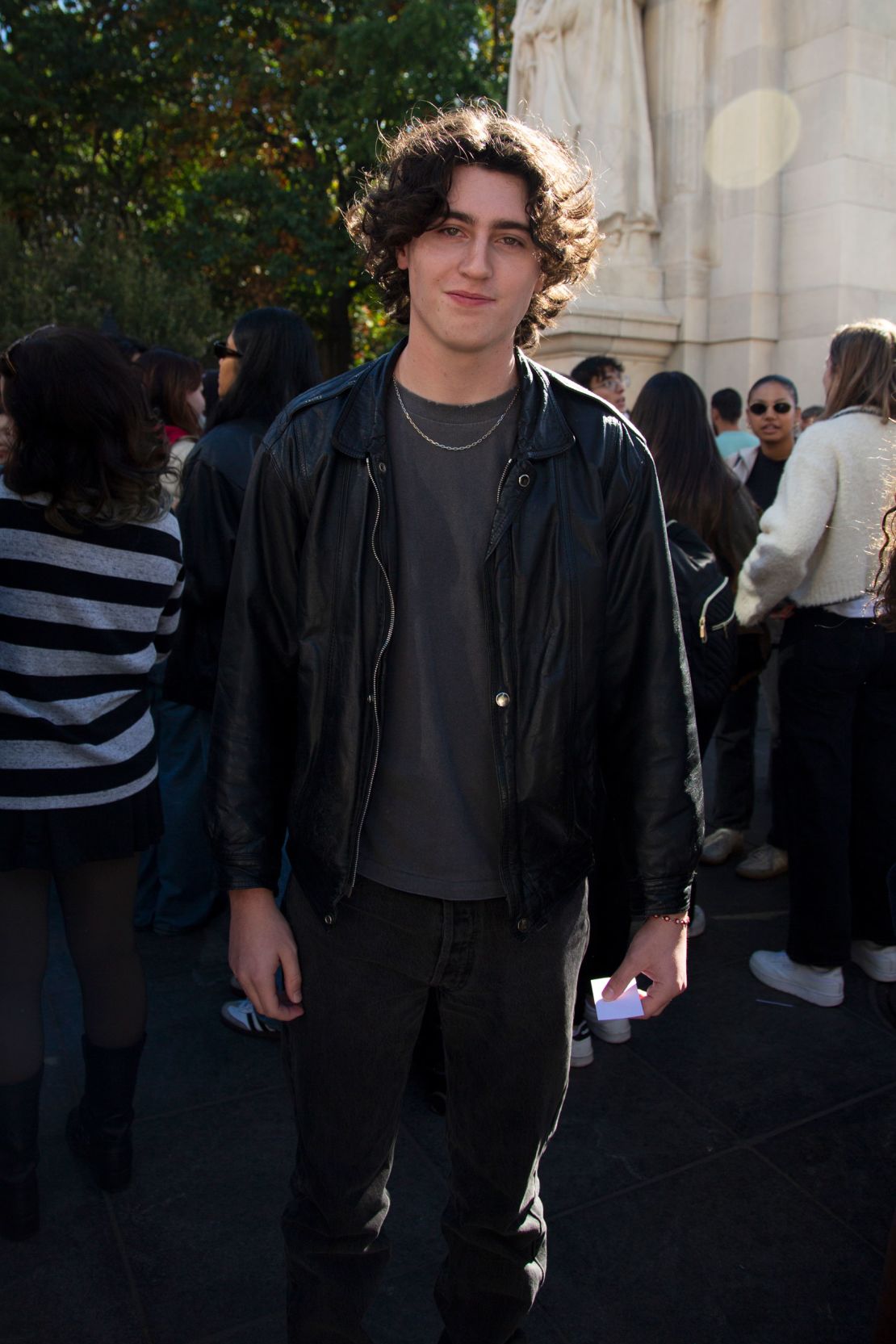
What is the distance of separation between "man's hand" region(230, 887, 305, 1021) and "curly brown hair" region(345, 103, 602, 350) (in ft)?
3.64

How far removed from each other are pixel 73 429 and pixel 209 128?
65.2 ft

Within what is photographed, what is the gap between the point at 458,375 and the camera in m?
1.66

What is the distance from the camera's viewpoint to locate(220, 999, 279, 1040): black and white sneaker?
10.7 feet

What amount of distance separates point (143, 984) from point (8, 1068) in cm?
35

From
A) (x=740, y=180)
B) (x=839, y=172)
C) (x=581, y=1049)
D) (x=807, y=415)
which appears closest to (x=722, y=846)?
(x=581, y=1049)

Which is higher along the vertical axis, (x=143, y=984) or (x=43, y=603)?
(x=43, y=603)

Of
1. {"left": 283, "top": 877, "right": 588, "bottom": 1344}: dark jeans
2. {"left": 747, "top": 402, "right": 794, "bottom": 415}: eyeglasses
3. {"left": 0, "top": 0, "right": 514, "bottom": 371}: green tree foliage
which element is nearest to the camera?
{"left": 283, "top": 877, "right": 588, "bottom": 1344}: dark jeans

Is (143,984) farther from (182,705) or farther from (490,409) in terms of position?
(490,409)

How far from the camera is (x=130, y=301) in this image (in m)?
16.2

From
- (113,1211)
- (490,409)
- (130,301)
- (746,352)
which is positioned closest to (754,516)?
(490,409)


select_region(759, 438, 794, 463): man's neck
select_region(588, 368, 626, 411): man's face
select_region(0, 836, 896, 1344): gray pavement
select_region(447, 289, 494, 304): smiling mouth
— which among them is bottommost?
select_region(0, 836, 896, 1344): gray pavement

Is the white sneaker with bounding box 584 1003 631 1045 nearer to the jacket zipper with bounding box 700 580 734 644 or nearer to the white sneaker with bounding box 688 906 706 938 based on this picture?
the white sneaker with bounding box 688 906 706 938

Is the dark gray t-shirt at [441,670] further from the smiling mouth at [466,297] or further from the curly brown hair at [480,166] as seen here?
the curly brown hair at [480,166]

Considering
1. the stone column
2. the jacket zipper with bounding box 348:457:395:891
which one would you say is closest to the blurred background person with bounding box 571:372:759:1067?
the jacket zipper with bounding box 348:457:395:891
